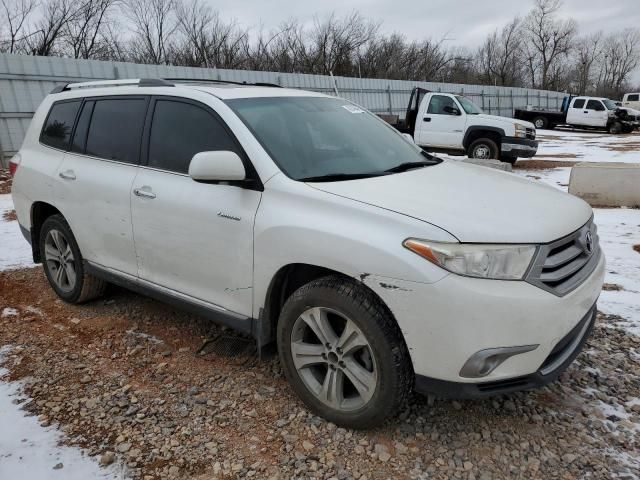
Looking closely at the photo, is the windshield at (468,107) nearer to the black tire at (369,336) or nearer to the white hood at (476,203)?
the white hood at (476,203)

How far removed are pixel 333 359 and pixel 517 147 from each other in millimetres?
10714

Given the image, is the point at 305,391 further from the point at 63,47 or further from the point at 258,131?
the point at 63,47

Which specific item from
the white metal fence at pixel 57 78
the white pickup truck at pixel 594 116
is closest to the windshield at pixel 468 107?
the white metal fence at pixel 57 78

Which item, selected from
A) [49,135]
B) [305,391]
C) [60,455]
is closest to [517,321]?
[305,391]

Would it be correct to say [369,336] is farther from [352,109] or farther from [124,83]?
[124,83]

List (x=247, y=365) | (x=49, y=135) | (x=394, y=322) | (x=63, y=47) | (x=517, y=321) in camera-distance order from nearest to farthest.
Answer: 1. (x=517, y=321)
2. (x=394, y=322)
3. (x=247, y=365)
4. (x=49, y=135)
5. (x=63, y=47)

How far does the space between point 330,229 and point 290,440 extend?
3.61ft

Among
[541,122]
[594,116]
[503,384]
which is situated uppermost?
[503,384]

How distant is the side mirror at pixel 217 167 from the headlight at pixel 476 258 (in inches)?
41.5

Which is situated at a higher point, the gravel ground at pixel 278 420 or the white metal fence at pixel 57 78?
the white metal fence at pixel 57 78

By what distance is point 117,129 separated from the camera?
3.58m

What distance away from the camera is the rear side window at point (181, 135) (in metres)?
2.98

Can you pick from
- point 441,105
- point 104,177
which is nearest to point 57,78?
point 441,105

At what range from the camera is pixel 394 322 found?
2.30 m
